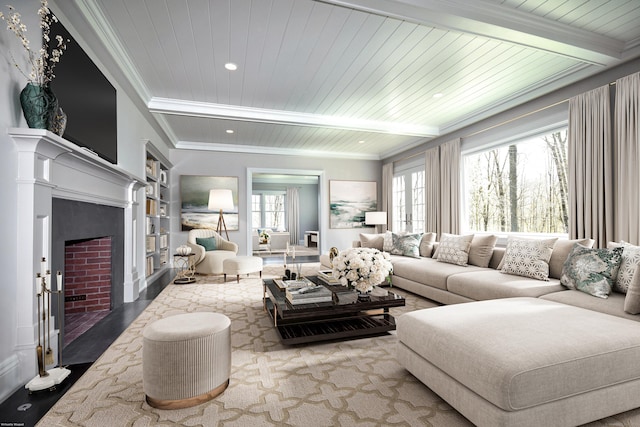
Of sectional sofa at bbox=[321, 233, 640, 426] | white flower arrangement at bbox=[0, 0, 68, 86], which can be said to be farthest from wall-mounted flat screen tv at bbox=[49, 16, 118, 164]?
sectional sofa at bbox=[321, 233, 640, 426]

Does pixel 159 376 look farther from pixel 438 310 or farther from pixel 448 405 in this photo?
pixel 438 310

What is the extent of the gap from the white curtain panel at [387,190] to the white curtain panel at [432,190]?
4.60 feet

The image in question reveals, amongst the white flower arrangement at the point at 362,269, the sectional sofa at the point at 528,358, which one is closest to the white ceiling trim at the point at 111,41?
the white flower arrangement at the point at 362,269

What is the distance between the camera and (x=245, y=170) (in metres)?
6.97

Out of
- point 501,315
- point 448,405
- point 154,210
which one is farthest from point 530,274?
point 154,210

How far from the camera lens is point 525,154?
14.4 feet

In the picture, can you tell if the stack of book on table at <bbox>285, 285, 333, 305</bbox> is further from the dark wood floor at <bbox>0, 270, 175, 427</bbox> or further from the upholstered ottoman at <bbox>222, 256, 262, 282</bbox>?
the upholstered ottoman at <bbox>222, 256, 262, 282</bbox>

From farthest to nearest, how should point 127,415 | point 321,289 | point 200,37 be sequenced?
1. point 200,37
2. point 321,289
3. point 127,415

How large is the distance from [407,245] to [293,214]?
316 inches

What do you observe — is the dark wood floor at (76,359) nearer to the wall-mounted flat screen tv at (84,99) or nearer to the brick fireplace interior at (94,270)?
the brick fireplace interior at (94,270)

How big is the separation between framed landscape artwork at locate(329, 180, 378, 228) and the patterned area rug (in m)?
5.10

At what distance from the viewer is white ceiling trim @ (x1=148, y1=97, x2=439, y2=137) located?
4.39m

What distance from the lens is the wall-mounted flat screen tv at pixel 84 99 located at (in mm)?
2307

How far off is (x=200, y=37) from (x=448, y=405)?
11.3 feet
